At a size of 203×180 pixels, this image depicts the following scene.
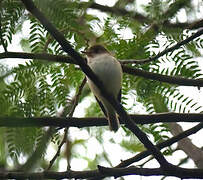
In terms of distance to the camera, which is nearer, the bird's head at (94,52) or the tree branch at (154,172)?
the tree branch at (154,172)

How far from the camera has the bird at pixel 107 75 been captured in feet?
8.66

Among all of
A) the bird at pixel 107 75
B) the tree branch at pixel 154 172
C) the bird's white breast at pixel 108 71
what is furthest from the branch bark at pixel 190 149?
the tree branch at pixel 154 172

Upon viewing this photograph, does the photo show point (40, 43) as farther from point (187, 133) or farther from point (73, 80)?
point (187, 133)

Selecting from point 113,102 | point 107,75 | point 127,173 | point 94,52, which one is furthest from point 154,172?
point 94,52

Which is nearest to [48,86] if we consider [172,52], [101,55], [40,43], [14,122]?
[40,43]

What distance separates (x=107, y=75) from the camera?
2.95 metres

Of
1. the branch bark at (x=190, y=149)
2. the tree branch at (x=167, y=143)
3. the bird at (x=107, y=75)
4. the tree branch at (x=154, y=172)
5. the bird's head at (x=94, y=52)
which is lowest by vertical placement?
the tree branch at (x=154, y=172)

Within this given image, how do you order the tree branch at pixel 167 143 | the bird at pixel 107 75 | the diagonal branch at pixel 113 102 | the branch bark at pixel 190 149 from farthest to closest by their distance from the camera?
the branch bark at pixel 190 149 → the bird at pixel 107 75 → the tree branch at pixel 167 143 → the diagonal branch at pixel 113 102

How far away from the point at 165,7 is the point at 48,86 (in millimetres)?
1058

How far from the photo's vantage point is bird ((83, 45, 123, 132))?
264 centimetres

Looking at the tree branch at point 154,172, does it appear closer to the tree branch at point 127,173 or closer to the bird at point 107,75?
the tree branch at point 127,173

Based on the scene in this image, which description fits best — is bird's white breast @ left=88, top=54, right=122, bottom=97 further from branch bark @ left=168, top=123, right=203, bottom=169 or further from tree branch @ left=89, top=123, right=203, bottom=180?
branch bark @ left=168, top=123, right=203, bottom=169

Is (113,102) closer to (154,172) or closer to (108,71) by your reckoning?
(154,172)

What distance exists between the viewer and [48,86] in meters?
1.87
